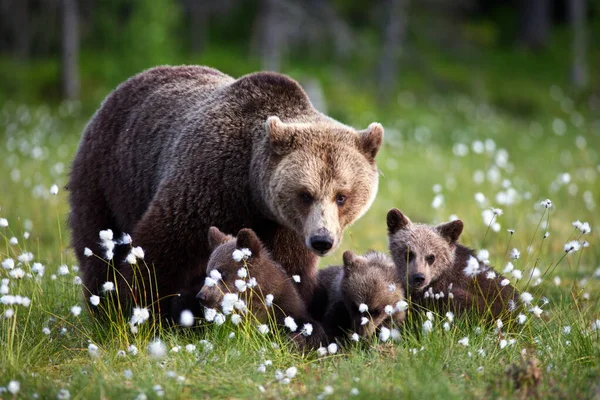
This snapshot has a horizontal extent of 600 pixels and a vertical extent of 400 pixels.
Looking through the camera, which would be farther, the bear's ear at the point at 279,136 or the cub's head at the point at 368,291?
the bear's ear at the point at 279,136

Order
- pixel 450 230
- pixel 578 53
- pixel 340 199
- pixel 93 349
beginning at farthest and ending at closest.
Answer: pixel 578 53 < pixel 450 230 < pixel 340 199 < pixel 93 349

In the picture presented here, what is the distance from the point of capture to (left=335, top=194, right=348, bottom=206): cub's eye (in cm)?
581

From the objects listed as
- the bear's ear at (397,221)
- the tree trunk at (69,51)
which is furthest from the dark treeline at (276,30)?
the bear's ear at (397,221)

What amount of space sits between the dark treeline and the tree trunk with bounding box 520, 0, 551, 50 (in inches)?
2.0

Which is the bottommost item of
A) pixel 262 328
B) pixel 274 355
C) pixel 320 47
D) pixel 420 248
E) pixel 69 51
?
pixel 69 51

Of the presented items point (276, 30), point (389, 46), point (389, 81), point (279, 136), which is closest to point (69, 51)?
point (276, 30)

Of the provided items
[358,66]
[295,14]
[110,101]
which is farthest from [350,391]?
[358,66]

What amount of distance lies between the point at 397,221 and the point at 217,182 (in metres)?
1.40

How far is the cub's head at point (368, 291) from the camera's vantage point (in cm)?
549

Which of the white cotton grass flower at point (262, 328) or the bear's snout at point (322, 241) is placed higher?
the bear's snout at point (322, 241)

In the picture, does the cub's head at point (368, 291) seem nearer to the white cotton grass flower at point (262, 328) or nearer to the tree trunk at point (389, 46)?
the white cotton grass flower at point (262, 328)

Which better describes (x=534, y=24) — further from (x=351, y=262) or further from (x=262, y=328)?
Answer: (x=262, y=328)

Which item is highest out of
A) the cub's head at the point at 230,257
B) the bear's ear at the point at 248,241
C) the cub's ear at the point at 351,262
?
the bear's ear at the point at 248,241

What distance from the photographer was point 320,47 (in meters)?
31.4
